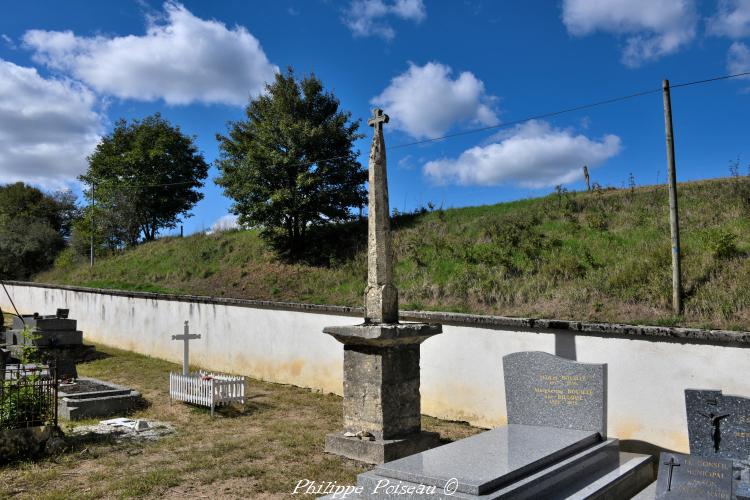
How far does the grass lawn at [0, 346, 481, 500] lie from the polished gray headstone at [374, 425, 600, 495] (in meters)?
1.56

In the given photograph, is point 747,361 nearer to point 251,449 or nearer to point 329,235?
point 251,449

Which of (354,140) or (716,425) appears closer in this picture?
(716,425)

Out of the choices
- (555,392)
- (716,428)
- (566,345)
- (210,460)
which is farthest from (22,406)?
(716,428)

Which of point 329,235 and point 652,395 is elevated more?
point 329,235

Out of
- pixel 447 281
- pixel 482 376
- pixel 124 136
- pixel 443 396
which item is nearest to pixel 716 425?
pixel 482 376

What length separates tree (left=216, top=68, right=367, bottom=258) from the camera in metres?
19.1

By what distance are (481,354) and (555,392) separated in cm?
226

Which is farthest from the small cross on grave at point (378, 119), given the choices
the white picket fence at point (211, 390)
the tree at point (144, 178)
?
the tree at point (144, 178)

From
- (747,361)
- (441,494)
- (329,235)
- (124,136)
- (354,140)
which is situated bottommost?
(441,494)

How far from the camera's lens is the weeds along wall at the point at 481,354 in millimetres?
7516

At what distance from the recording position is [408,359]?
7.82 metres

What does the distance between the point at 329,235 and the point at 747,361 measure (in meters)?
15.3

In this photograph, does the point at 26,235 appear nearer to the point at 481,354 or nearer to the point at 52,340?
the point at 52,340

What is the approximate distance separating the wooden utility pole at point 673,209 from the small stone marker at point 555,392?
8.10ft
